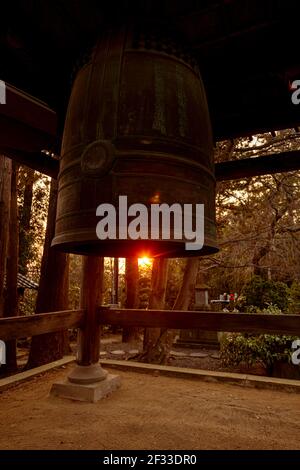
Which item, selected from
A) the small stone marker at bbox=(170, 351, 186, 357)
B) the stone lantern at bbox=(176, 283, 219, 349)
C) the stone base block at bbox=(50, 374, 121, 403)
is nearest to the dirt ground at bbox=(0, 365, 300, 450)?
the stone base block at bbox=(50, 374, 121, 403)

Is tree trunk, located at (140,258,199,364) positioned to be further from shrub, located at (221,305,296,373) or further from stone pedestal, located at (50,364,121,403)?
stone pedestal, located at (50,364,121,403)

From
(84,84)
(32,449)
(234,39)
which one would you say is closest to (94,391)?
(32,449)

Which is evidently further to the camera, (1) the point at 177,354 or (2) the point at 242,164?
(1) the point at 177,354

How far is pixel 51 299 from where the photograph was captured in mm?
7707

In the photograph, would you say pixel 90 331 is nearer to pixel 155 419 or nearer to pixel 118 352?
pixel 155 419

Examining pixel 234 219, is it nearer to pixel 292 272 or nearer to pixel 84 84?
pixel 292 272

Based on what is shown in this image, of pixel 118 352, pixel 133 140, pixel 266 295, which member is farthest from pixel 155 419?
pixel 118 352

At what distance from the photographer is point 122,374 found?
4820 millimetres

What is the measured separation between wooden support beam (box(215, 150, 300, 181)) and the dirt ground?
233 cm

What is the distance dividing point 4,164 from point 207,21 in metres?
5.99

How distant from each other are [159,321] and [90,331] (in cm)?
94

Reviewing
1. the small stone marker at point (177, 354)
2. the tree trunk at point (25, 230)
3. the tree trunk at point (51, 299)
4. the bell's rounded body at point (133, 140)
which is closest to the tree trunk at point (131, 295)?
the small stone marker at point (177, 354)

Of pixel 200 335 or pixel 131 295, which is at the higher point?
pixel 131 295

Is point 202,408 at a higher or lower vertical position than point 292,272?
lower
